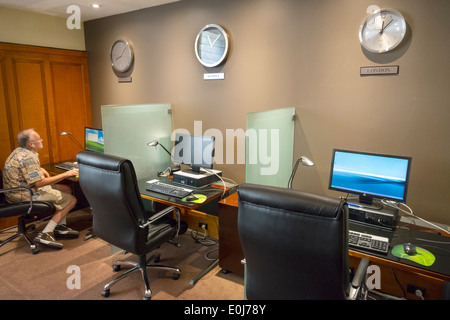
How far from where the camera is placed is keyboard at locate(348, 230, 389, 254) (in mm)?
1779

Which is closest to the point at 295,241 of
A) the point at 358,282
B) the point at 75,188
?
the point at 358,282

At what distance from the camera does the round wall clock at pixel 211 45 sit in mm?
3104

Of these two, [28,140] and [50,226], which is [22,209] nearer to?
[50,226]

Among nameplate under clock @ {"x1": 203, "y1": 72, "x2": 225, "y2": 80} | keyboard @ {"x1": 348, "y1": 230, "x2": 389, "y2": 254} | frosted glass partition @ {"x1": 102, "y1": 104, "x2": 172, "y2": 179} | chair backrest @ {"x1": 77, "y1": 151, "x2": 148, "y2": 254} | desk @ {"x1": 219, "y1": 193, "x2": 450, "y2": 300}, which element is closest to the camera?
desk @ {"x1": 219, "y1": 193, "x2": 450, "y2": 300}

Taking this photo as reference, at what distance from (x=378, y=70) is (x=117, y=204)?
7.25 ft

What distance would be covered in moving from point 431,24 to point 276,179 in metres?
1.60

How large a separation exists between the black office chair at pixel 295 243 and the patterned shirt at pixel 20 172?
2.58 metres

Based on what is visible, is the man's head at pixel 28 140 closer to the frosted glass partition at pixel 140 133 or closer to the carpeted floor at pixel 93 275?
the frosted glass partition at pixel 140 133

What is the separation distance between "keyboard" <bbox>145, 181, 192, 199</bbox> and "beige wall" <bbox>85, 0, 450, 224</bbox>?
0.79m

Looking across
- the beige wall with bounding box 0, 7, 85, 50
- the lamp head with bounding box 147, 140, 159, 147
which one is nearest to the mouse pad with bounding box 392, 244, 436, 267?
the lamp head with bounding box 147, 140, 159, 147

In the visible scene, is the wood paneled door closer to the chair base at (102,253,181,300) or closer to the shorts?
the shorts

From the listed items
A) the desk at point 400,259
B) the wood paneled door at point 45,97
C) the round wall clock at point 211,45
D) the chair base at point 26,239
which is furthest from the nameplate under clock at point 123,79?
the desk at point 400,259

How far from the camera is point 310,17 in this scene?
104 inches
